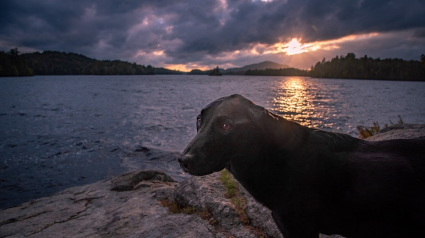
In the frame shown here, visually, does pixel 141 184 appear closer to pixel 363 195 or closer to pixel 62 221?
pixel 62 221

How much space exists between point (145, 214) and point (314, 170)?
454 centimetres

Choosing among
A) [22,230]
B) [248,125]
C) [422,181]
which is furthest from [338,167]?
[22,230]

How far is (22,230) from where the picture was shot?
235 inches

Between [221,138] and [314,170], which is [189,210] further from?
[314,170]

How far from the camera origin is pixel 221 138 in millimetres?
2697

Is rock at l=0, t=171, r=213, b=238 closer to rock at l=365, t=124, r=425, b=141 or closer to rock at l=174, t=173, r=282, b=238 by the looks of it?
rock at l=174, t=173, r=282, b=238

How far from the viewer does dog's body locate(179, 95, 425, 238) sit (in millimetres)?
2445

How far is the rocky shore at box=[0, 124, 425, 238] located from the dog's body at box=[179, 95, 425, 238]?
206 centimetres

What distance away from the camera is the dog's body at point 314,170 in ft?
8.02

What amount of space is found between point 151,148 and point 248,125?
47.7 ft

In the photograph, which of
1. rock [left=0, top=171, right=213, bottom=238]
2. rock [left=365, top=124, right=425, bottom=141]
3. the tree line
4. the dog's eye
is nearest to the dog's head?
the dog's eye

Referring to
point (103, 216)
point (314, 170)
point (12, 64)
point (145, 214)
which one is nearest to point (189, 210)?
point (145, 214)

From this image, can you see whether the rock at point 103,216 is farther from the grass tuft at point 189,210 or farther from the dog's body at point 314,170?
the dog's body at point 314,170

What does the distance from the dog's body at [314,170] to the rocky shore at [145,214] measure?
2.06 m
